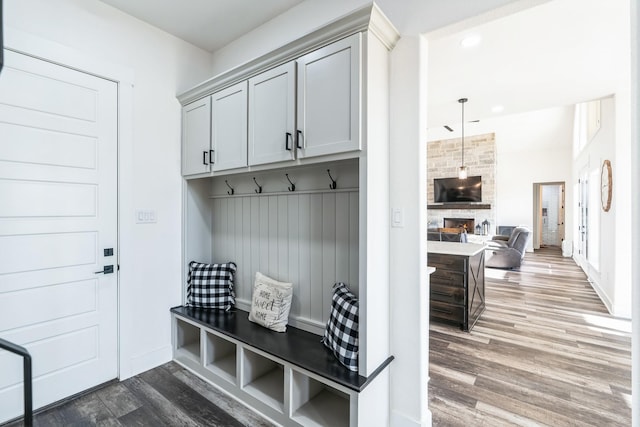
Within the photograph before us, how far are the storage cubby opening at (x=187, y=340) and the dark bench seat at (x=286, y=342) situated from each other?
18 cm

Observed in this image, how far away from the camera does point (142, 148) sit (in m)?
2.49

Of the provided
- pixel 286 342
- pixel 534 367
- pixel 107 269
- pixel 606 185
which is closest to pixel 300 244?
pixel 286 342

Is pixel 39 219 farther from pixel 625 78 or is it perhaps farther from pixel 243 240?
pixel 625 78

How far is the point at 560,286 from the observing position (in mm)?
5227

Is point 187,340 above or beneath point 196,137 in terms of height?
beneath

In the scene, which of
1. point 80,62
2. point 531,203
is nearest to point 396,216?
point 80,62

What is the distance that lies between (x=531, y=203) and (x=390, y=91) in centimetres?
973

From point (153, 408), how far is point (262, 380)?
718 millimetres

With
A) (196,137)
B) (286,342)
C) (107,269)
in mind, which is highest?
(196,137)

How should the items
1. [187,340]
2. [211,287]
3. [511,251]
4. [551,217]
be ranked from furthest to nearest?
[551,217] < [511,251] < [187,340] < [211,287]

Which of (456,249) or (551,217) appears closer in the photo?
(456,249)

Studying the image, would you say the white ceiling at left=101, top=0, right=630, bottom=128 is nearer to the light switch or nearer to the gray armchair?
the light switch

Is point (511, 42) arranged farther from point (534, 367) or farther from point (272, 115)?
point (534, 367)

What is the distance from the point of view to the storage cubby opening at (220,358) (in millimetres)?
2322
